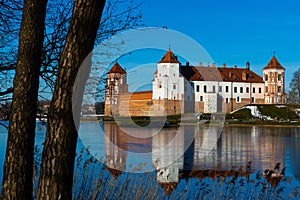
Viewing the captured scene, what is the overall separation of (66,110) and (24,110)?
0.41 metres

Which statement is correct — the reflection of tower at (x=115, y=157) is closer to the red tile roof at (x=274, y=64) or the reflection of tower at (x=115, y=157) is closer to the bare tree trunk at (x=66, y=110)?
the bare tree trunk at (x=66, y=110)

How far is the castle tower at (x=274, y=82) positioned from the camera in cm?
6206

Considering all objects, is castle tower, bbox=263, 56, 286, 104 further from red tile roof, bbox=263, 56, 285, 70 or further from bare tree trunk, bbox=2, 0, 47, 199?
bare tree trunk, bbox=2, 0, 47, 199

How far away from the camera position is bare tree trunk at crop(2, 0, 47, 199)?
2518mm

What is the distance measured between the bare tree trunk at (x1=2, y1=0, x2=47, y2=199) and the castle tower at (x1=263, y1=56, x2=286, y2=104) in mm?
61828

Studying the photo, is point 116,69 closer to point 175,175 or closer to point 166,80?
point 175,175

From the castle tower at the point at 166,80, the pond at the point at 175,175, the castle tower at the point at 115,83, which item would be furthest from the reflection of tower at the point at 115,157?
the castle tower at the point at 115,83

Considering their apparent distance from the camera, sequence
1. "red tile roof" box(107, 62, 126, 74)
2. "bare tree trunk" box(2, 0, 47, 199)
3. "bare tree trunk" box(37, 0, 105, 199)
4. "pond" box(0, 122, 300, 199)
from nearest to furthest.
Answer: "bare tree trunk" box(37, 0, 105, 199)
"bare tree trunk" box(2, 0, 47, 199)
"red tile roof" box(107, 62, 126, 74)
"pond" box(0, 122, 300, 199)

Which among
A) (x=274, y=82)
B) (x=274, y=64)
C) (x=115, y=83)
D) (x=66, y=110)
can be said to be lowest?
(x=66, y=110)

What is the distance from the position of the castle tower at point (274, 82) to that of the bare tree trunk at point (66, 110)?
203 ft

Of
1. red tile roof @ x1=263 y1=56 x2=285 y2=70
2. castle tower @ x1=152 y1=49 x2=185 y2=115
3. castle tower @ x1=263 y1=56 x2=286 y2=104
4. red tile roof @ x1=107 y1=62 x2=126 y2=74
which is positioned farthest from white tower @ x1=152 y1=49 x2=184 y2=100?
red tile roof @ x1=263 y1=56 x2=285 y2=70

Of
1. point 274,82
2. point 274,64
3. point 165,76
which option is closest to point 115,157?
point 165,76

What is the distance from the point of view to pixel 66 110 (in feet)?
7.47

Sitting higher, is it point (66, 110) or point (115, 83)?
point (115, 83)
